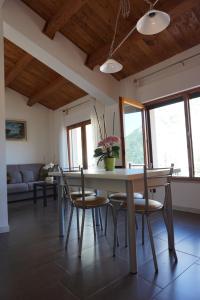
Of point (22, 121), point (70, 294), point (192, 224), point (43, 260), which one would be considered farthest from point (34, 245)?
point (22, 121)

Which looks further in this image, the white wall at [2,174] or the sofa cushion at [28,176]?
the sofa cushion at [28,176]

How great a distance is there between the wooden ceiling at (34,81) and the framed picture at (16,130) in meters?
0.74

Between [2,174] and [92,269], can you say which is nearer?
[92,269]

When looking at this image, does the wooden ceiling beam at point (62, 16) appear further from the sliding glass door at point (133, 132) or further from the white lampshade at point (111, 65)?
the sliding glass door at point (133, 132)

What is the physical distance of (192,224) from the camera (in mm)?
2854

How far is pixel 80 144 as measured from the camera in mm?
6078

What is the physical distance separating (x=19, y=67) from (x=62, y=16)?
7.31 ft

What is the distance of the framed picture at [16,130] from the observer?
19.8 feet

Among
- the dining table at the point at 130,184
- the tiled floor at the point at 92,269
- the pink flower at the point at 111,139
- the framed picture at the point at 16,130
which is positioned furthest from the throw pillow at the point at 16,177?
the pink flower at the point at 111,139

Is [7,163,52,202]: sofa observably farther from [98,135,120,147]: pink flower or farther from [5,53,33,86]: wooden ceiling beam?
[98,135,120,147]: pink flower

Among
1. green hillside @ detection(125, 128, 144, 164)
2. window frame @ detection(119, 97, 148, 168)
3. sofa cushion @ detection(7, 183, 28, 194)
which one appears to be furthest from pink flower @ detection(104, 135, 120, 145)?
sofa cushion @ detection(7, 183, 28, 194)

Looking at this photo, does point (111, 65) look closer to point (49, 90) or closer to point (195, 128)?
point (195, 128)

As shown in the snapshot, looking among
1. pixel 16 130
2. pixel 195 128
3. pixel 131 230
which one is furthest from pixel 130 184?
pixel 16 130

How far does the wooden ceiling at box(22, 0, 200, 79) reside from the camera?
9.71ft
